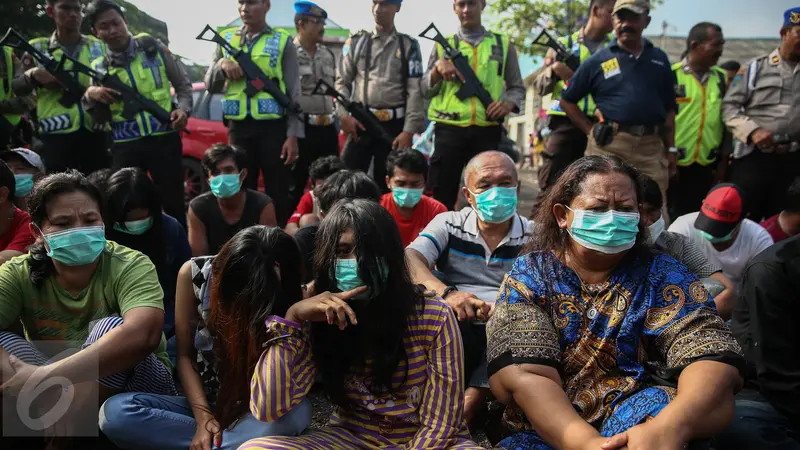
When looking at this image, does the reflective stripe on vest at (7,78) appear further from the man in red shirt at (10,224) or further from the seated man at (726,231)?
the seated man at (726,231)

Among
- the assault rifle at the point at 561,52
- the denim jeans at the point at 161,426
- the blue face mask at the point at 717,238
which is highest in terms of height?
the assault rifle at the point at 561,52

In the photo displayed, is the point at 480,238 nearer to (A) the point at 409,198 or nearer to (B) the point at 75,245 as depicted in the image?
(A) the point at 409,198

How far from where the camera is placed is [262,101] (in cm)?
526

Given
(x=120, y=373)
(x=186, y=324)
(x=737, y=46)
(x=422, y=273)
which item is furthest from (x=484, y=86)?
(x=737, y=46)

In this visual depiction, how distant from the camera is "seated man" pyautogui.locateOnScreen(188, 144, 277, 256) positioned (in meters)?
4.06

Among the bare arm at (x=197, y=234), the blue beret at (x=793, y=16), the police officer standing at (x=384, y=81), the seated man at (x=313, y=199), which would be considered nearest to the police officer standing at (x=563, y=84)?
the police officer standing at (x=384, y=81)

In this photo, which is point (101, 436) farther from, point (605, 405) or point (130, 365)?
point (605, 405)

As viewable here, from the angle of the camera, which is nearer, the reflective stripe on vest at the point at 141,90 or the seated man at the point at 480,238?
the seated man at the point at 480,238

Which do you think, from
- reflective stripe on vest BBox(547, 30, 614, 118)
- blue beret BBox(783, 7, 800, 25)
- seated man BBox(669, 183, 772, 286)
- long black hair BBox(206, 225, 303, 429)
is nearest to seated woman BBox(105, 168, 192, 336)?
long black hair BBox(206, 225, 303, 429)

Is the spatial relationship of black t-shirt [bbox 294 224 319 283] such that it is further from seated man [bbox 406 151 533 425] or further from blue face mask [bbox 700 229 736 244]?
blue face mask [bbox 700 229 736 244]

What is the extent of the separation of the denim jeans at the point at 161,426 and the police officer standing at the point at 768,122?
14.3 ft

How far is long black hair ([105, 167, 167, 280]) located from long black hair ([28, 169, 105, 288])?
0.57 meters

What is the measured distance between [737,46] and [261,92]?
32740 mm

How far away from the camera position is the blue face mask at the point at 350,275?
2.09 metres
